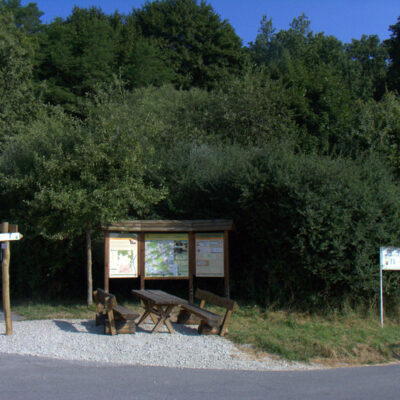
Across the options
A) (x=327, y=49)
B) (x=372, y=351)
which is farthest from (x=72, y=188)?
(x=327, y=49)

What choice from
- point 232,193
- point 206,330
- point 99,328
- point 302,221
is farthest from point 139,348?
point 232,193

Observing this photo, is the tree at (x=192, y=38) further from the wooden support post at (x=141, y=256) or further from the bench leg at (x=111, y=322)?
the bench leg at (x=111, y=322)

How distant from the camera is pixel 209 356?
792cm

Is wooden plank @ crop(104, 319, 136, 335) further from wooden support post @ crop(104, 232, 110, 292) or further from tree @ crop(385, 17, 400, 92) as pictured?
tree @ crop(385, 17, 400, 92)

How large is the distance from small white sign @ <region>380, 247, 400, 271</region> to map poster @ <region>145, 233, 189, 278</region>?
460cm

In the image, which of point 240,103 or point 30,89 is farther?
point 30,89

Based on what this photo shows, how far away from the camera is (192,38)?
40.6m

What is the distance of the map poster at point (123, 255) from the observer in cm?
1170

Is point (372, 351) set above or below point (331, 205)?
below

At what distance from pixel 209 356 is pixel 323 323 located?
375 centimetres

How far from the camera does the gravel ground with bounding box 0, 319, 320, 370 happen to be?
764 cm

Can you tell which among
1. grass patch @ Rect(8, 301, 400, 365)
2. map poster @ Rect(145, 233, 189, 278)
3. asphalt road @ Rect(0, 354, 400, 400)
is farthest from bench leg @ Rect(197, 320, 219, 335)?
map poster @ Rect(145, 233, 189, 278)

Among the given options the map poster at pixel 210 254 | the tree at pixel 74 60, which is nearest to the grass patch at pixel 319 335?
the map poster at pixel 210 254

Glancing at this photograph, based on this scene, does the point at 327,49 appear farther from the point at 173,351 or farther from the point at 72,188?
the point at 173,351
